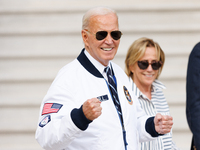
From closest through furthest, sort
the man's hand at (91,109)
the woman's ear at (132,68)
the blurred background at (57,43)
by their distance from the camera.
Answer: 1. the man's hand at (91,109)
2. the woman's ear at (132,68)
3. the blurred background at (57,43)

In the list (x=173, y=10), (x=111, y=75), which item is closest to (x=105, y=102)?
(x=111, y=75)

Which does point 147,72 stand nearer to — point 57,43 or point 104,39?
point 104,39

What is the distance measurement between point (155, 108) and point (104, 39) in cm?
110

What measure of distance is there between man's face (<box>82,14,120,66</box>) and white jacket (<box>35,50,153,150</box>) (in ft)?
0.32

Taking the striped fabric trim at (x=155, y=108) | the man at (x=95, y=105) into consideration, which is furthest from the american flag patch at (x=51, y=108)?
the striped fabric trim at (x=155, y=108)

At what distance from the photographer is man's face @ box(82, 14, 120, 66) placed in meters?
2.24

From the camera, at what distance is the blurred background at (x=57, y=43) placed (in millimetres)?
4426

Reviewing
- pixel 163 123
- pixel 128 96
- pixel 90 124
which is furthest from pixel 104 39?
pixel 163 123

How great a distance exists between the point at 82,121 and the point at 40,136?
31 cm

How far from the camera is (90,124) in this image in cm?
210

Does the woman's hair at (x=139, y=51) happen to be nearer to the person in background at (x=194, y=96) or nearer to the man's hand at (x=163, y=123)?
the man's hand at (x=163, y=123)

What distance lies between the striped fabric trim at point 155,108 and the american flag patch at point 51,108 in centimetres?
113

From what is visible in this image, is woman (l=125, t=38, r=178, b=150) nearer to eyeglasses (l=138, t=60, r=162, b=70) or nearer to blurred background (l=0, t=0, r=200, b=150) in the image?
eyeglasses (l=138, t=60, r=162, b=70)

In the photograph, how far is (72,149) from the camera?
6.91ft
